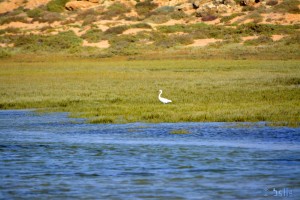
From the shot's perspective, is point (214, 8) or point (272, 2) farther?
point (214, 8)

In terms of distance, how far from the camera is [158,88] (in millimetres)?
31688

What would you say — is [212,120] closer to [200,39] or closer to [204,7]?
[200,39]

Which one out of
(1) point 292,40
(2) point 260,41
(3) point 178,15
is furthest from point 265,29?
(3) point 178,15

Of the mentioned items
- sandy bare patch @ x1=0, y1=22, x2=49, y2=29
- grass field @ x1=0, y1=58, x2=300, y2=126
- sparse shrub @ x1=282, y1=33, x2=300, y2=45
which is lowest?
sandy bare patch @ x1=0, y1=22, x2=49, y2=29

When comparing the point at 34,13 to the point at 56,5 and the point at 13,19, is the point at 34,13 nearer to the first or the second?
the point at 13,19

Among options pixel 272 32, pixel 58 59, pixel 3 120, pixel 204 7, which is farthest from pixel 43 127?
pixel 204 7

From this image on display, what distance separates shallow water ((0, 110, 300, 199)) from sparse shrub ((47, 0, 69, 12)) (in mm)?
63472

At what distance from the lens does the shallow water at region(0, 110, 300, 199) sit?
1090cm

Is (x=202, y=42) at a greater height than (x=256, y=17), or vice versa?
(x=202, y=42)

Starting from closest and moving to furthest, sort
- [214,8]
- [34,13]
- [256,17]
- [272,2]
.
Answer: [256,17] < [272,2] < [214,8] < [34,13]

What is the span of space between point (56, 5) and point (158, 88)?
54.8 metres

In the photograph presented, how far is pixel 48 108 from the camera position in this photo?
2573 centimetres

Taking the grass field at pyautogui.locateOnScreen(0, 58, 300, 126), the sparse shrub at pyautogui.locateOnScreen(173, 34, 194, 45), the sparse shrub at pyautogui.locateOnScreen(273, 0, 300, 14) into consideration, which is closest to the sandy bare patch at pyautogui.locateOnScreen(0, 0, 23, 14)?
the sparse shrub at pyautogui.locateOnScreen(173, 34, 194, 45)

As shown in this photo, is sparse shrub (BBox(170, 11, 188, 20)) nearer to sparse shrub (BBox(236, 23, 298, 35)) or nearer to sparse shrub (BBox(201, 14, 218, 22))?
sparse shrub (BBox(201, 14, 218, 22))
